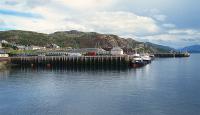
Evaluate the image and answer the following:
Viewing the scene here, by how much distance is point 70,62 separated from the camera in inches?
6068

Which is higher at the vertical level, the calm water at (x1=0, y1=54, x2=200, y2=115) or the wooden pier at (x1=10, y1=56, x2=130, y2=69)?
the wooden pier at (x1=10, y1=56, x2=130, y2=69)

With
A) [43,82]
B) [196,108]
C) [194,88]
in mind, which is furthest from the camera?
[43,82]

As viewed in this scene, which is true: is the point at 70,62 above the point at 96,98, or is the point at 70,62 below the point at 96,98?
above

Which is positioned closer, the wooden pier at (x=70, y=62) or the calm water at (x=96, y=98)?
the calm water at (x=96, y=98)

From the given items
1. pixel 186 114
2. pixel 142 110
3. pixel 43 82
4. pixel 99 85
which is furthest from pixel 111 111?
pixel 43 82

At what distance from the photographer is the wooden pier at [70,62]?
15112cm

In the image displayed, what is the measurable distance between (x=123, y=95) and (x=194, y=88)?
1934 centimetres

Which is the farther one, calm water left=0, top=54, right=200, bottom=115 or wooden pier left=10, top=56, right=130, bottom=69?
wooden pier left=10, top=56, right=130, bottom=69

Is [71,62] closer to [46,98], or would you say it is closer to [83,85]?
[83,85]

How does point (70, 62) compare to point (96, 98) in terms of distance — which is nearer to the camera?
point (96, 98)

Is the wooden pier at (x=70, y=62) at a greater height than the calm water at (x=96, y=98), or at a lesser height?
greater

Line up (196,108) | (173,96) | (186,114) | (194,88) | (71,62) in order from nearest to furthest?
(186,114)
(196,108)
(173,96)
(194,88)
(71,62)

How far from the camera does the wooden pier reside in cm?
15112

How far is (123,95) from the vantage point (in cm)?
7012
